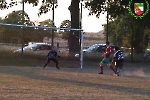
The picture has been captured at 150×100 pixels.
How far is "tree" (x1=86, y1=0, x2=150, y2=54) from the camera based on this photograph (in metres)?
34.3

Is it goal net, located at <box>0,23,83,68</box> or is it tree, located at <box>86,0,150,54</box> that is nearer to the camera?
goal net, located at <box>0,23,83,68</box>

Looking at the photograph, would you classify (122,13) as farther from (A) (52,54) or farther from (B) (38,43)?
(A) (52,54)

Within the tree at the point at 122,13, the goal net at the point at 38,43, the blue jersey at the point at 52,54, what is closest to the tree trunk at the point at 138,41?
the tree at the point at 122,13

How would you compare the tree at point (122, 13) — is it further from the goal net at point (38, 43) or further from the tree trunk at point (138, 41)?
the goal net at point (38, 43)

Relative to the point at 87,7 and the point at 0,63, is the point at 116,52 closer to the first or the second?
the point at 0,63

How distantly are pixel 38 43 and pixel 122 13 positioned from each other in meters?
10.7

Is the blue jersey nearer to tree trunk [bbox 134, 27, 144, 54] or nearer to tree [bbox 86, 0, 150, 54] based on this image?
tree [bbox 86, 0, 150, 54]

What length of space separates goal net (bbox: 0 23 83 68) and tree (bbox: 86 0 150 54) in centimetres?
560

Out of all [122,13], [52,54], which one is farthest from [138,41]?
[52,54]

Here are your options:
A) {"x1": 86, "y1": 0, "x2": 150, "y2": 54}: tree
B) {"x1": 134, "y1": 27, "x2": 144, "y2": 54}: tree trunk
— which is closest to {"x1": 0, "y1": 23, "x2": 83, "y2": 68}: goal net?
{"x1": 86, "y1": 0, "x2": 150, "y2": 54}: tree

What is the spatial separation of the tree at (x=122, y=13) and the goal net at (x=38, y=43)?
5603mm

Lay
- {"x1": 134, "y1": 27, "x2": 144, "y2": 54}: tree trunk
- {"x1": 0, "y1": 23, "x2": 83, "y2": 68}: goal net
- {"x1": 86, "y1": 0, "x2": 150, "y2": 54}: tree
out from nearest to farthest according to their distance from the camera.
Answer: {"x1": 0, "y1": 23, "x2": 83, "y2": 68}: goal net → {"x1": 86, "y1": 0, "x2": 150, "y2": 54}: tree → {"x1": 134, "y1": 27, "x2": 144, "y2": 54}: tree trunk

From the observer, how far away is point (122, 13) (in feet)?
117

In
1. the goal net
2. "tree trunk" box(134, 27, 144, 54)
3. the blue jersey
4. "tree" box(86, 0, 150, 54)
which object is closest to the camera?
the blue jersey
